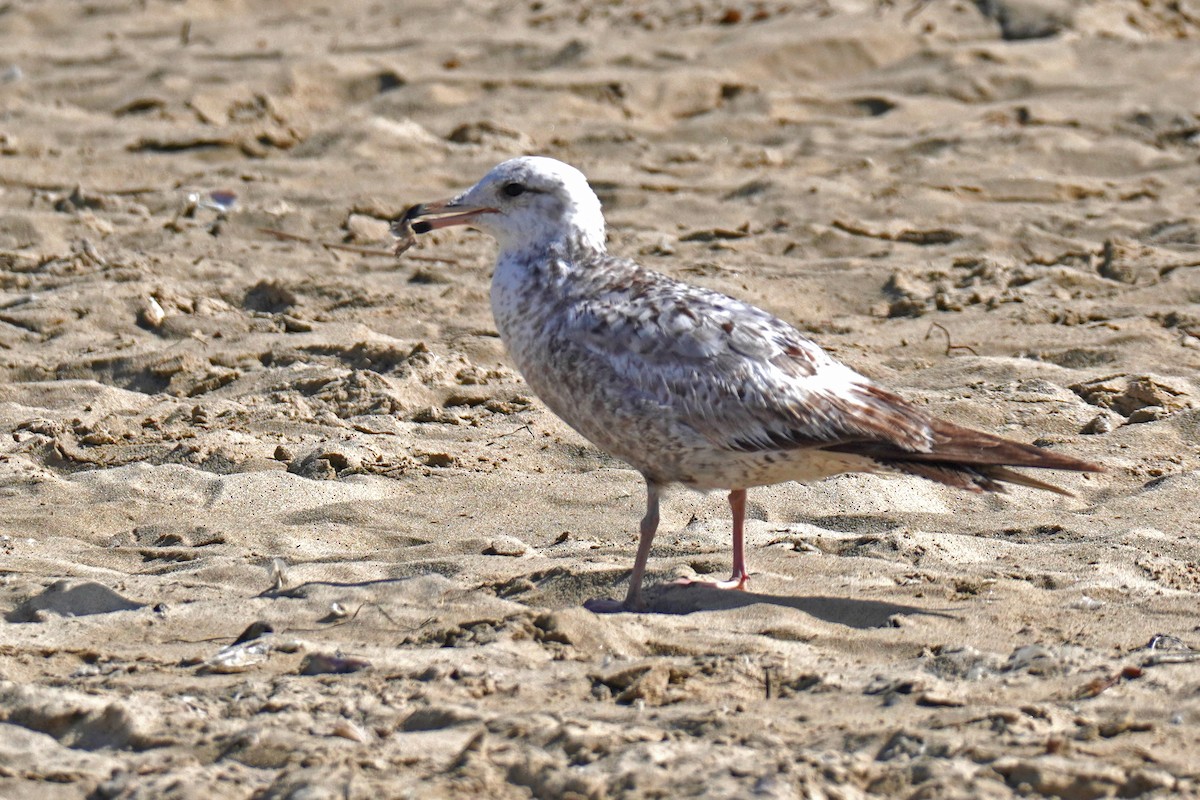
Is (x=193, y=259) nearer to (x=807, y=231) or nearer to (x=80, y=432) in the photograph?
(x=80, y=432)

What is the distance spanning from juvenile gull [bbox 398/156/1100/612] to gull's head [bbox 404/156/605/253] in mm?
147

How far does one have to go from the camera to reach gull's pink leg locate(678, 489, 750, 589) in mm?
5016

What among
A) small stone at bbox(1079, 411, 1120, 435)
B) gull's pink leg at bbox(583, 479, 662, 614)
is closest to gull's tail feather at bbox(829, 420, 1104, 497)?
gull's pink leg at bbox(583, 479, 662, 614)

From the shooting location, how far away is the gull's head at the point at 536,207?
5.55 m

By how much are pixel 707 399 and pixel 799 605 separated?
2.24ft

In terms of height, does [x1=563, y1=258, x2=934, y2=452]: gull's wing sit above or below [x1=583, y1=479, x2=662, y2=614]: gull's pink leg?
above

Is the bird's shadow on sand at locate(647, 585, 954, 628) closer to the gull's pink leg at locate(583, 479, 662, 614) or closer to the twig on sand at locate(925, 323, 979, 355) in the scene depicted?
the gull's pink leg at locate(583, 479, 662, 614)

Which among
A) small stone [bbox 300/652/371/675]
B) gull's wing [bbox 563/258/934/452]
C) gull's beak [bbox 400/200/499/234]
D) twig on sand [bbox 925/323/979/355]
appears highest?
gull's beak [bbox 400/200/499/234]

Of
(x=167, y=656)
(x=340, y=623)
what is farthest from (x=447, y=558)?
(x=167, y=656)

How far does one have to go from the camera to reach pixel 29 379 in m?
7.06

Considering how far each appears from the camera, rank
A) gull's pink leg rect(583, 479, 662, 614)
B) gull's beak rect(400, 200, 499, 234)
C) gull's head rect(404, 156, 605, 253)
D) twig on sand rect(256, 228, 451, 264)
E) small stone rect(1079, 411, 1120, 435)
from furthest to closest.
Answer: twig on sand rect(256, 228, 451, 264), small stone rect(1079, 411, 1120, 435), gull's beak rect(400, 200, 499, 234), gull's head rect(404, 156, 605, 253), gull's pink leg rect(583, 479, 662, 614)

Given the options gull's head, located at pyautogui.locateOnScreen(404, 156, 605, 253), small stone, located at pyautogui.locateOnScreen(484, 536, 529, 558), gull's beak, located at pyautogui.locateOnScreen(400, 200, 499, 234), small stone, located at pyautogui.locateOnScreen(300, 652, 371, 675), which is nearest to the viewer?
small stone, located at pyautogui.locateOnScreen(300, 652, 371, 675)

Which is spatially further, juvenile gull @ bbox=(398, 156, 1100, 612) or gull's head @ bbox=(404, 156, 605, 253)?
gull's head @ bbox=(404, 156, 605, 253)

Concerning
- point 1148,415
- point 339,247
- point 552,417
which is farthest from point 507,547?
point 339,247
